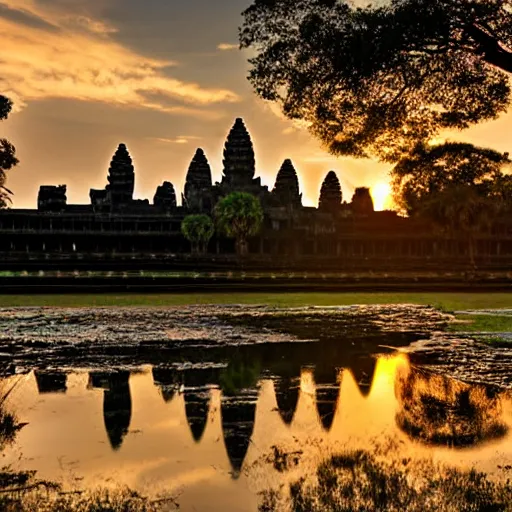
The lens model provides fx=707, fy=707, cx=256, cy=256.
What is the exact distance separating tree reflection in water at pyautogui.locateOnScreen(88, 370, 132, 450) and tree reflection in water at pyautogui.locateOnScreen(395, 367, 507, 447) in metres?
3.15

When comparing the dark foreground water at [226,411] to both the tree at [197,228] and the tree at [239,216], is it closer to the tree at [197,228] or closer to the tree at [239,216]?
the tree at [239,216]

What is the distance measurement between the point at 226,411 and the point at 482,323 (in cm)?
1236

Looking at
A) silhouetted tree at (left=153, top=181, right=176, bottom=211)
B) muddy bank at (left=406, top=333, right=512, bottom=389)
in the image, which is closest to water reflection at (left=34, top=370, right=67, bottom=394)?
muddy bank at (left=406, top=333, right=512, bottom=389)

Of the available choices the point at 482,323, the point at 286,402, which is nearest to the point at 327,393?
the point at 286,402

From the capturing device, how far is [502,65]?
1155 centimetres

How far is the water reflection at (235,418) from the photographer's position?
6.54 m

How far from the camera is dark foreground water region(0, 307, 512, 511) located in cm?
645

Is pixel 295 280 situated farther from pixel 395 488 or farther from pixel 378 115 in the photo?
pixel 395 488

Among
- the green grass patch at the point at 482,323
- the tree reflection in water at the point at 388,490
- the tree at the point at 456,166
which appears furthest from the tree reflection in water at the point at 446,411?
the tree at the point at 456,166

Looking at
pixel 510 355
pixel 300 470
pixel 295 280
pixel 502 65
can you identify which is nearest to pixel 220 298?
pixel 295 280

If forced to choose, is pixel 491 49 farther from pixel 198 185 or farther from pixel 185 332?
pixel 198 185

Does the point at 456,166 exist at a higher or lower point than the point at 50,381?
higher

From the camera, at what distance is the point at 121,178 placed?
Answer: 96.3 meters

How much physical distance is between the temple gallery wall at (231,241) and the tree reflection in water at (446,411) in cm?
5742
